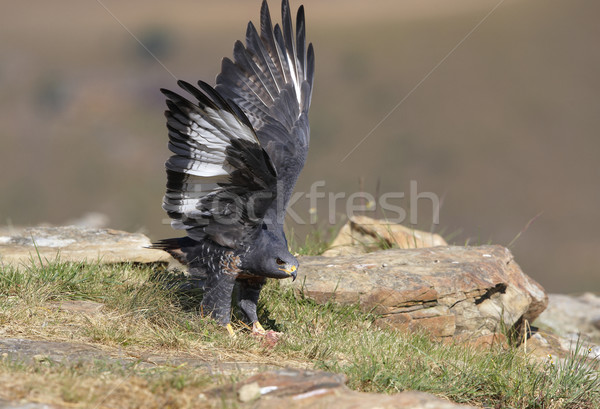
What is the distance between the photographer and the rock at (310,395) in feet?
8.22

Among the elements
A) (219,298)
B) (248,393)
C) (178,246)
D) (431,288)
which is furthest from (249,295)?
(248,393)

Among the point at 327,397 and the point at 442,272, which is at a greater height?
the point at 442,272

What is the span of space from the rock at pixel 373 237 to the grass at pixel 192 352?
1.60 metres

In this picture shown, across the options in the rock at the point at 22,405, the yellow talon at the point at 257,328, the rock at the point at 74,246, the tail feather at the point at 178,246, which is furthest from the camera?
the rock at the point at 74,246

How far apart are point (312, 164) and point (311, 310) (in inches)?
887

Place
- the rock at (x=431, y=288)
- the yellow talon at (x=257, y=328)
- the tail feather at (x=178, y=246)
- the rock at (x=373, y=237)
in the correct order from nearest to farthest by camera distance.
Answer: the yellow talon at (x=257, y=328), the tail feather at (x=178, y=246), the rock at (x=431, y=288), the rock at (x=373, y=237)

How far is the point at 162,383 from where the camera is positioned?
2637 millimetres

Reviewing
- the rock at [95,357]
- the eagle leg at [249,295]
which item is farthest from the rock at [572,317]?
the rock at [95,357]

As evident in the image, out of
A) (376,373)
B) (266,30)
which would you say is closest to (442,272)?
(376,373)

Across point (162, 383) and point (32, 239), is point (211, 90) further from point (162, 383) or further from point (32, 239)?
point (32, 239)

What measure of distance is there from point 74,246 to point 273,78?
2.36m

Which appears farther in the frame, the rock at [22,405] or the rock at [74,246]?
the rock at [74,246]

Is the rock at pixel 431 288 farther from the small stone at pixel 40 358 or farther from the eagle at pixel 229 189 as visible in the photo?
the small stone at pixel 40 358

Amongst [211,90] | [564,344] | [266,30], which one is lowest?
[564,344]
